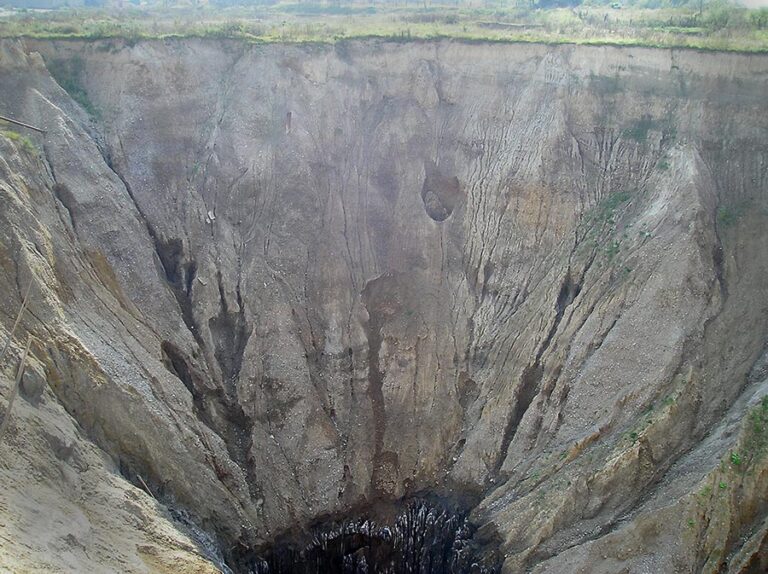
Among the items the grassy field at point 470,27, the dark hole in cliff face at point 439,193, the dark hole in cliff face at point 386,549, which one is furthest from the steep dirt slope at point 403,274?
the grassy field at point 470,27

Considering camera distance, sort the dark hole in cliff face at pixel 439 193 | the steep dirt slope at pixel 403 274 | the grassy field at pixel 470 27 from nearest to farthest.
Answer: the steep dirt slope at pixel 403 274
the grassy field at pixel 470 27
the dark hole in cliff face at pixel 439 193

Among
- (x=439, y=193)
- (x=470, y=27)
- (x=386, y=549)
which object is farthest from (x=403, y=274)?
(x=470, y=27)

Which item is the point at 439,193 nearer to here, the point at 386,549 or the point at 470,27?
the point at 470,27

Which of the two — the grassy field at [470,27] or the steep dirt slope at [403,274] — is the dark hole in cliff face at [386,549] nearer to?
the steep dirt slope at [403,274]

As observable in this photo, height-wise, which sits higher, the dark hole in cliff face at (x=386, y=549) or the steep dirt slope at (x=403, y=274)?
the steep dirt slope at (x=403, y=274)

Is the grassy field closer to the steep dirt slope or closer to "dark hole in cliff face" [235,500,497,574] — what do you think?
the steep dirt slope
